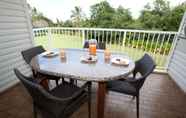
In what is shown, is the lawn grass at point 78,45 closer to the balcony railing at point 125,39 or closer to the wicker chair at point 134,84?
the balcony railing at point 125,39

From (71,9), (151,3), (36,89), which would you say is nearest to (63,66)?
(36,89)

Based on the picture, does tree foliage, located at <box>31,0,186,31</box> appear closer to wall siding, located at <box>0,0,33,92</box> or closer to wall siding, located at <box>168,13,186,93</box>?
wall siding, located at <box>168,13,186,93</box>

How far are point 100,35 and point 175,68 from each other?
1.92m

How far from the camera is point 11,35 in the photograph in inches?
82.7

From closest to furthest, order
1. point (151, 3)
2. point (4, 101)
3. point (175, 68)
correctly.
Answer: point (4, 101), point (175, 68), point (151, 3)

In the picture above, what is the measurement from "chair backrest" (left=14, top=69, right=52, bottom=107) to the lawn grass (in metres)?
2.10

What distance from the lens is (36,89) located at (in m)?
0.92

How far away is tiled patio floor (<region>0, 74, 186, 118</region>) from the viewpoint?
5.40ft

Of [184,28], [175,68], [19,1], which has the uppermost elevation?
[19,1]

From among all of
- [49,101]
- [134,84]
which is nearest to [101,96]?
[134,84]

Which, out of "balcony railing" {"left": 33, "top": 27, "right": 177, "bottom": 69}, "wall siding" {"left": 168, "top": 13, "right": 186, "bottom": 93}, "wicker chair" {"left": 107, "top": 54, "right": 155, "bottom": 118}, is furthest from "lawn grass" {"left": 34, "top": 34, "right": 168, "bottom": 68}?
"wicker chair" {"left": 107, "top": 54, "right": 155, "bottom": 118}

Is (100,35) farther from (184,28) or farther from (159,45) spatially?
(184,28)

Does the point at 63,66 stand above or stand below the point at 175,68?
above

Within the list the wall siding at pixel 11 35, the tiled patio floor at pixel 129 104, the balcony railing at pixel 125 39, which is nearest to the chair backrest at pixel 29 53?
the wall siding at pixel 11 35
